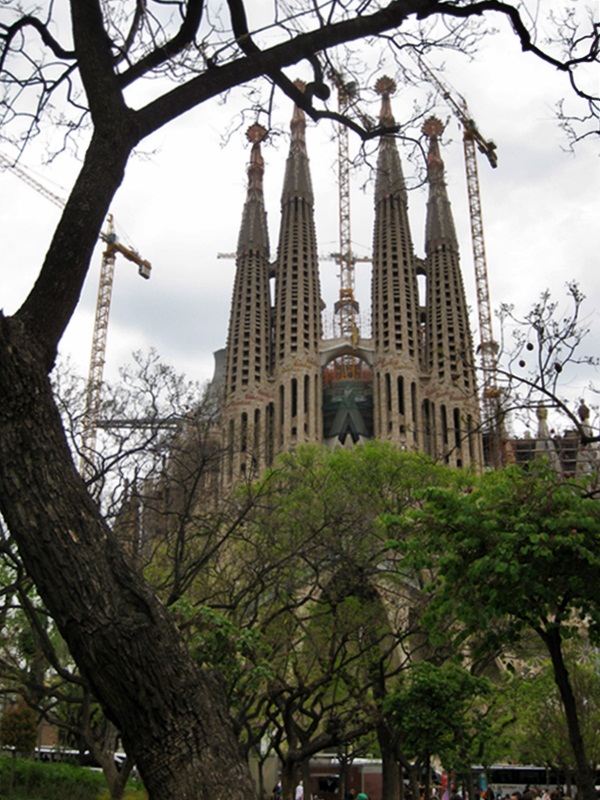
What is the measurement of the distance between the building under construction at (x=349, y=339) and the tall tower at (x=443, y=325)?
0.11 metres

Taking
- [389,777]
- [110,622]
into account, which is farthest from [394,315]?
[110,622]

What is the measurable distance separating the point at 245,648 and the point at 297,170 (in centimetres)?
7228

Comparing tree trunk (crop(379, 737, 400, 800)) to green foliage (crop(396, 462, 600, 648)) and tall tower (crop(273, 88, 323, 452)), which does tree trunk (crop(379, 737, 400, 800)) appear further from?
tall tower (crop(273, 88, 323, 452))

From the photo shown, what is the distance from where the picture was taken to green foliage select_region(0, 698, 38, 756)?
97.9ft

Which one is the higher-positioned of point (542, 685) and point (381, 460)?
point (381, 460)

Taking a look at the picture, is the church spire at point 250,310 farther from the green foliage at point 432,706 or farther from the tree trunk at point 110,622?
the tree trunk at point 110,622

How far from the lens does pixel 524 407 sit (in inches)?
317

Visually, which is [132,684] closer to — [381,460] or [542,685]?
[381,460]

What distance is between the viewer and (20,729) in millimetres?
29906

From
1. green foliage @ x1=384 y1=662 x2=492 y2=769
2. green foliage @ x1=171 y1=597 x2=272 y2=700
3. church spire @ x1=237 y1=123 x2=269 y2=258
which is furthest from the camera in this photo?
church spire @ x1=237 y1=123 x2=269 y2=258

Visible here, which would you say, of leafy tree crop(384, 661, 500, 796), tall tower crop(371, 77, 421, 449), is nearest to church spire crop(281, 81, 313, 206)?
tall tower crop(371, 77, 421, 449)

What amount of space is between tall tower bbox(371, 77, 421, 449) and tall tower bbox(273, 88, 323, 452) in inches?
211

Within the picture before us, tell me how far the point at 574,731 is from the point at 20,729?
994 inches

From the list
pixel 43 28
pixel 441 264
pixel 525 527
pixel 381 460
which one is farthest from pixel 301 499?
pixel 441 264
